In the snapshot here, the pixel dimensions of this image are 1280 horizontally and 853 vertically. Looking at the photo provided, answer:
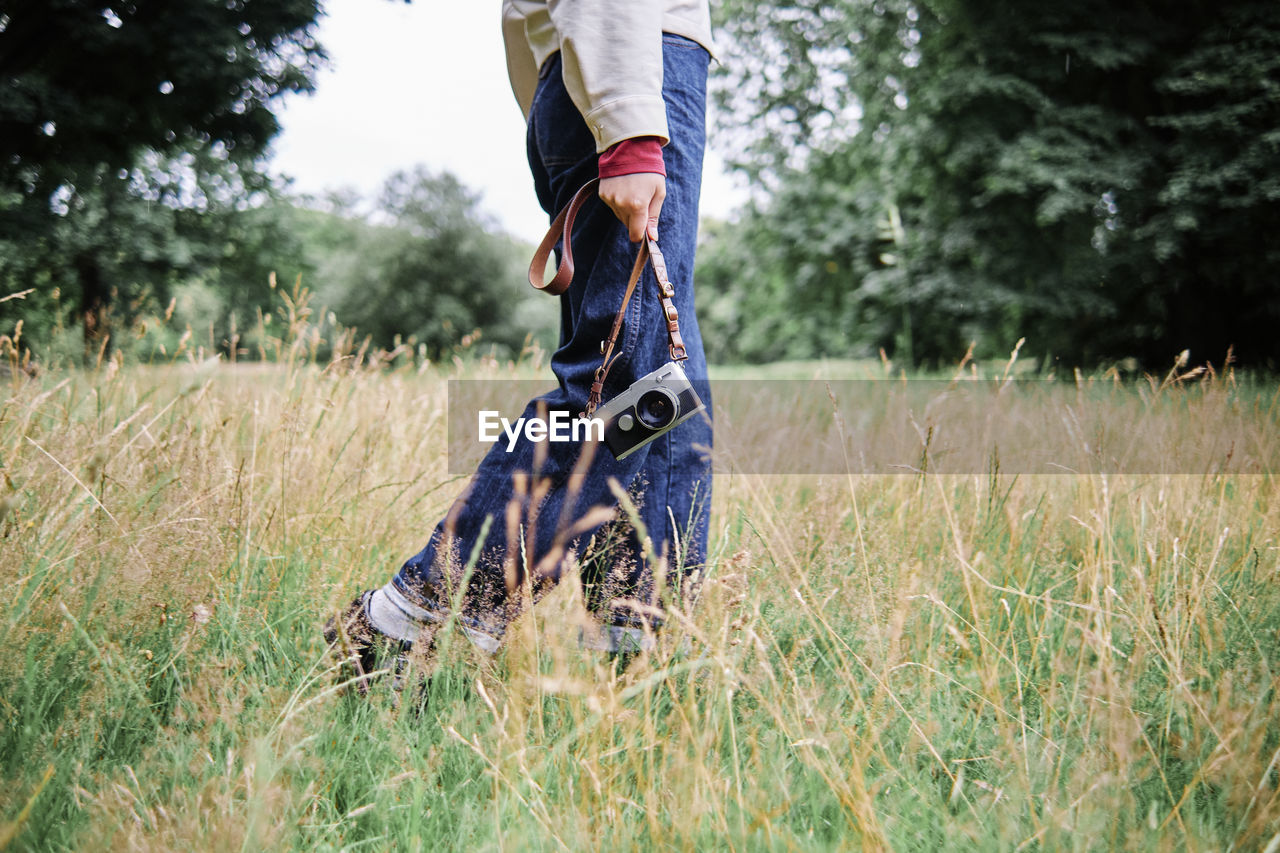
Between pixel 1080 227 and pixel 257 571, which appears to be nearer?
pixel 257 571

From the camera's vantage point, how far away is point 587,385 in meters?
1.35

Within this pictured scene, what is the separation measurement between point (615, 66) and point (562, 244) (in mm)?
302

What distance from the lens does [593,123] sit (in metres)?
1.23

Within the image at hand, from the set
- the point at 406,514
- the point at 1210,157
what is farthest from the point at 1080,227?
the point at 406,514

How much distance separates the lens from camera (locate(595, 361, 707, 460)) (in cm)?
128

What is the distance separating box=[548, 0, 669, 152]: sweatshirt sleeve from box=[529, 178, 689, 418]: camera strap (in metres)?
0.13

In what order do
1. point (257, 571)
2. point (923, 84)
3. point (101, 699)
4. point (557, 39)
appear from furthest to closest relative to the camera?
point (923, 84) < point (257, 571) < point (557, 39) < point (101, 699)

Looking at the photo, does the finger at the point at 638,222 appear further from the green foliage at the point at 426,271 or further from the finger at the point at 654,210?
the green foliage at the point at 426,271

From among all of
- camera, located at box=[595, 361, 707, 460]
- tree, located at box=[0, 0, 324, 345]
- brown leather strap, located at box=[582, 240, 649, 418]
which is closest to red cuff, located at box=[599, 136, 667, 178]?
brown leather strap, located at box=[582, 240, 649, 418]

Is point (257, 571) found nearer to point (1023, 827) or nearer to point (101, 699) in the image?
point (101, 699)

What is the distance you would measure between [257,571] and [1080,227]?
33.0ft

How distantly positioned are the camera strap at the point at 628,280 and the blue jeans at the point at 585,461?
34 mm

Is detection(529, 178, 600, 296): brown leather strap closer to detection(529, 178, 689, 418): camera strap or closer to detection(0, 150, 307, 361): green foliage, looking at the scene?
detection(529, 178, 689, 418): camera strap

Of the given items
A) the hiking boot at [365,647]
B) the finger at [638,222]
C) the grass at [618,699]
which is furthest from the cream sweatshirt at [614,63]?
the hiking boot at [365,647]
